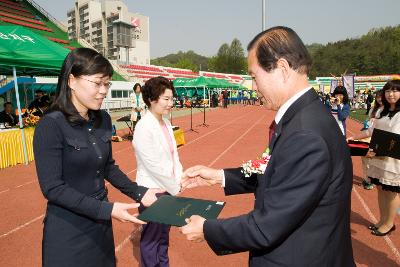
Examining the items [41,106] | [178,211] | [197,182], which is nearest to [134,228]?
[197,182]

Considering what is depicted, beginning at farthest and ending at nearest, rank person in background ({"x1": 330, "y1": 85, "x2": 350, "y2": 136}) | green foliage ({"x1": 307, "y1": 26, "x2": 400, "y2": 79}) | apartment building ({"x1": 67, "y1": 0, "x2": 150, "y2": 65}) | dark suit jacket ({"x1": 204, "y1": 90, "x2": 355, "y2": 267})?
green foliage ({"x1": 307, "y1": 26, "x2": 400, "y2": 79}), apartment building ({"x1": 67, "y1": 0, "x2": 150, "y2": 65}), person in background ({"x1": 330, "y1": 85, "x2": 350, "y2": 136}), dark suit jacket ({"x1": 204, "y1": 90, "x2": 355, "y2": 267})

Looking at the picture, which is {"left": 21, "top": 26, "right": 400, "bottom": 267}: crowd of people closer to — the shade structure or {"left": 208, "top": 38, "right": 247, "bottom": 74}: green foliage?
the shade structure

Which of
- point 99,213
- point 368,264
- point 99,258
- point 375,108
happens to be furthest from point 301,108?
point 375,108

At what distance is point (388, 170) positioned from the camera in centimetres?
425

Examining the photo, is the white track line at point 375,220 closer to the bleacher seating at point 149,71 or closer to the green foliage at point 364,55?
the bleacher seating at point 149,71

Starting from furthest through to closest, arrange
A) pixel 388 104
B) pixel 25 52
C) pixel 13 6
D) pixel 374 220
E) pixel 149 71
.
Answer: pixel 149 71
pixel 13 6
pixel 25 52
pixel 374 220
pixel 388 104

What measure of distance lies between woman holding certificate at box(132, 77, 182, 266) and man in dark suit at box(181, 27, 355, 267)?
5.01ft

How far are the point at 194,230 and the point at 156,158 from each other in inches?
61.2

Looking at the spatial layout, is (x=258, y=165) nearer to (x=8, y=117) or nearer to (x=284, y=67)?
(x=284, y=67)

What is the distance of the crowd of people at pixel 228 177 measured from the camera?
4.39ft

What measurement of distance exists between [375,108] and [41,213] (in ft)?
22.5

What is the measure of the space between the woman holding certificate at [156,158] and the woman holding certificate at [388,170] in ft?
9.69

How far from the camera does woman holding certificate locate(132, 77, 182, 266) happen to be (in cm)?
313

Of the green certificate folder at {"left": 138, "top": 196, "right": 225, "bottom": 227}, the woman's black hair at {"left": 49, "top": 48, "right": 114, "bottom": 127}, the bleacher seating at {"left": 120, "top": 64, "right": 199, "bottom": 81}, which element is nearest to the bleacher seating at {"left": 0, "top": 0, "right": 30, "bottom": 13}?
the bleacher seating at {"left": 120, "top": 64, "right": 199, "bottom": 81}
